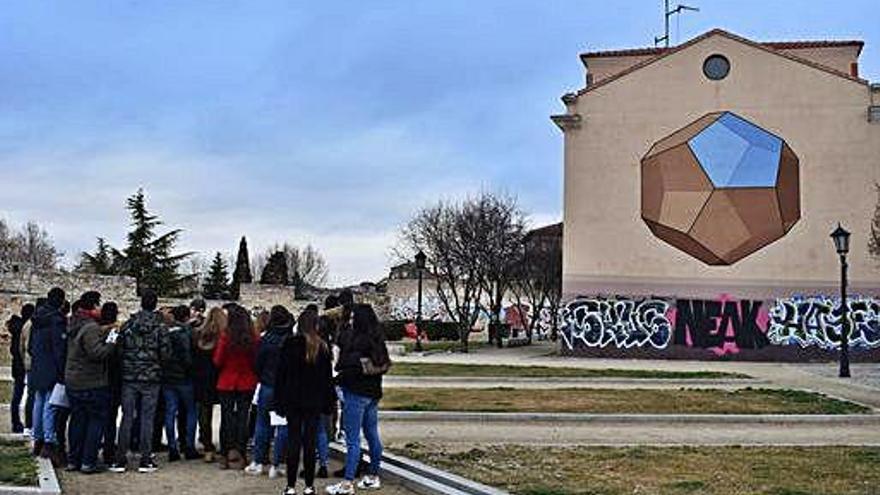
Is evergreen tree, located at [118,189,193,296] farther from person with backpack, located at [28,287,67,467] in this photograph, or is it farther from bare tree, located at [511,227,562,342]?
person with backpack, located at [28,287,67,467]

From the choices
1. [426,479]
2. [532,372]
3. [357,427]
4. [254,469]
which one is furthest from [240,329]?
[532,372]

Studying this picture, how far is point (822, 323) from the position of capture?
3322 centimetres

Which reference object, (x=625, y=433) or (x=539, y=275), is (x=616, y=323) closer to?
(x=539, y=275)

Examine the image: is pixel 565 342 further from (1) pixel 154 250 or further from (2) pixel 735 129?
(1) pixel 154 250

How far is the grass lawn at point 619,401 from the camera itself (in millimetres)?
16016

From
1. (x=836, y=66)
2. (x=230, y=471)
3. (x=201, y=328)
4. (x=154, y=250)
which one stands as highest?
(x=836, y=66)

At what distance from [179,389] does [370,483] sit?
2.79 m

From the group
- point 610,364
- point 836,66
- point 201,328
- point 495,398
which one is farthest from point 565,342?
point 201,328

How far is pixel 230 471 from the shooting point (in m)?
10.5

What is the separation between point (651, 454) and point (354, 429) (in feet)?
12.4

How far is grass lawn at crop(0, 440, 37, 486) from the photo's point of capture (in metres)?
8.95

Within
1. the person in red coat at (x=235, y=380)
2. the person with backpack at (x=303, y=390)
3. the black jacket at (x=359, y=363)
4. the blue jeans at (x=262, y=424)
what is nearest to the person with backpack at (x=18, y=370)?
the person in red coat at (x=235, y=380)

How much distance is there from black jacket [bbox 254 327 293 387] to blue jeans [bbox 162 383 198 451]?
122 cm

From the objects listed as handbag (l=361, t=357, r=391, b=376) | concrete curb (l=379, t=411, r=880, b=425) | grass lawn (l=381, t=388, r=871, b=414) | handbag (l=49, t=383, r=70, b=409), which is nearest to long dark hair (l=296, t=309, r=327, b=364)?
handbag (l=361, t=357, r=391, b=376)
